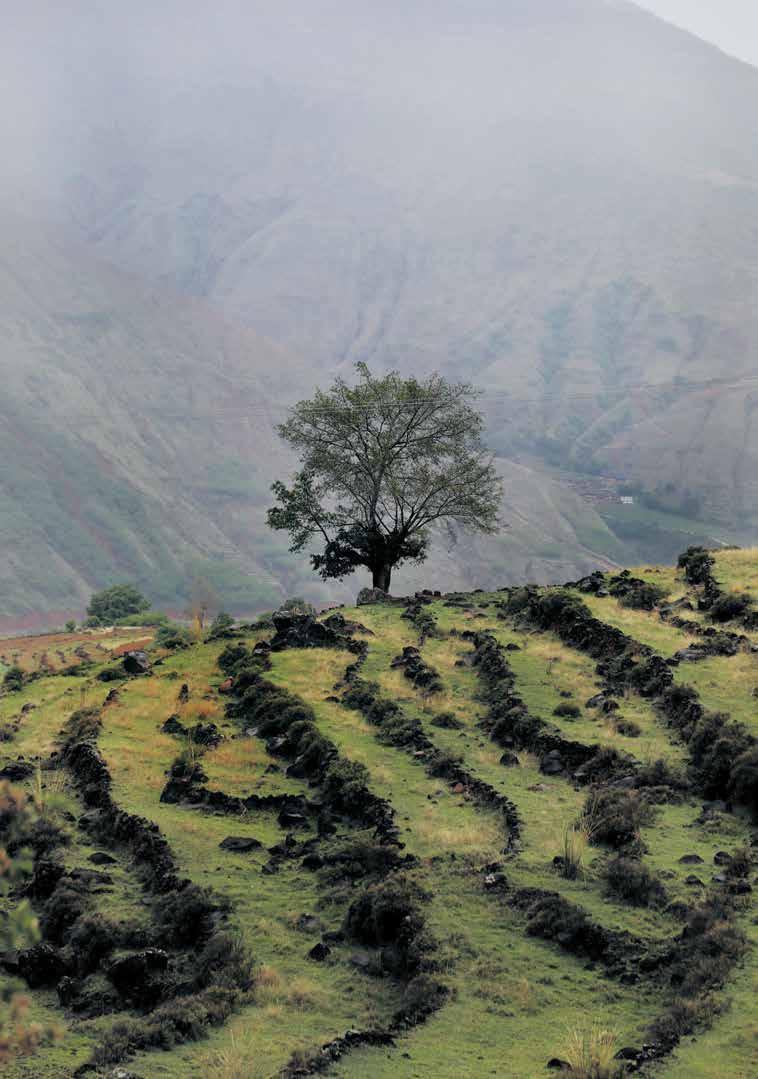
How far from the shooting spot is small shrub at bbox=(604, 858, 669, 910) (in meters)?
19.6

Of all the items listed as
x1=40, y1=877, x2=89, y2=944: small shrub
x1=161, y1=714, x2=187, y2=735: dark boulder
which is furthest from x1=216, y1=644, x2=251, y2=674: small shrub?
x1=40, y1=877, x2=89, y2=944: small shrub

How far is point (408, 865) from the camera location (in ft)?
71.4

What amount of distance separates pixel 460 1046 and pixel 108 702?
2577 cm

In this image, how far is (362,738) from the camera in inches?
1283

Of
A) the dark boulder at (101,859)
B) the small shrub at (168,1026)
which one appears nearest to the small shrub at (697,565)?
the dark boulder at (101,859)

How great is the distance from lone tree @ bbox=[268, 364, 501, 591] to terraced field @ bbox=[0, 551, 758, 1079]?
73.5 ft

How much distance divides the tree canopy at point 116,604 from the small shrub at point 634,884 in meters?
132

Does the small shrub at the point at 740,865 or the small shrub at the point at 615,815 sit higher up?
the small shrub at the point at 615,815

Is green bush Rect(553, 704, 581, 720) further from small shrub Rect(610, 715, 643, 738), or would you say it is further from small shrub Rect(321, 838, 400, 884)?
small shrub Rect(321, 838, 400, 884)

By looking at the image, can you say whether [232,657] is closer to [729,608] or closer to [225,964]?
[729,608]

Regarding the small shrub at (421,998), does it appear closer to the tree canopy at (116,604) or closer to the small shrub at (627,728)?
the small shrub at (627,728)

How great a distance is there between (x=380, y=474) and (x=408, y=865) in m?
42.8

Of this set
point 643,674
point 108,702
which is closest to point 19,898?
point 108,702

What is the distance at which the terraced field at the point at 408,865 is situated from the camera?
52.2 ft
